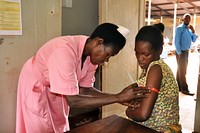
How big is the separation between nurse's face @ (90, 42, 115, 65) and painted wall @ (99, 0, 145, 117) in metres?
1.28

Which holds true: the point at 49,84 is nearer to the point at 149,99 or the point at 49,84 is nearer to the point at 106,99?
the point at 106,99

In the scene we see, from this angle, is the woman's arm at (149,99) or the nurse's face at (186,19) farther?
the nurse's face at (186,19)

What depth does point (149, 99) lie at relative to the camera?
1.25 metres

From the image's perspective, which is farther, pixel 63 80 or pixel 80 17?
pixel 80 17

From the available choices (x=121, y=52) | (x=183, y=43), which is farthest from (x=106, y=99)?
(x=183, y=43)

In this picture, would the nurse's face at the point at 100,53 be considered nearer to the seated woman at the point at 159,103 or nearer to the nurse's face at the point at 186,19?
the seated woman at the point at 159,103

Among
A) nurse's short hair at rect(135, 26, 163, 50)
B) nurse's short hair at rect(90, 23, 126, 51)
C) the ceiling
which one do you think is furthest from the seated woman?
the ceiling

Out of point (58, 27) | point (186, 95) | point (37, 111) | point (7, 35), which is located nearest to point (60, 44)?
point (37, 111)

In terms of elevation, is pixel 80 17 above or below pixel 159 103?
above

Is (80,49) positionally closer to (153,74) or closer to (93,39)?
(93,39)

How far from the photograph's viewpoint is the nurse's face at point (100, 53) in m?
1.26

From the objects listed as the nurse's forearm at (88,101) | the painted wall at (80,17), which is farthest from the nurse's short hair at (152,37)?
the painted wall at (80,17)

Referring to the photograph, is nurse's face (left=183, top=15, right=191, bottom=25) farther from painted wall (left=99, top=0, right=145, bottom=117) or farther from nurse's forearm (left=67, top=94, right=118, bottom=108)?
nurse's forearm (left=67, top=94, right=118, bottom=108)

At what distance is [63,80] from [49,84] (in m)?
0.25
